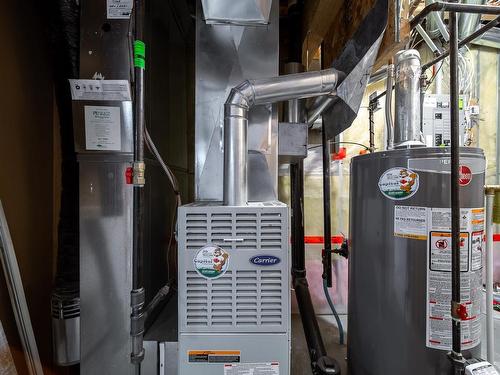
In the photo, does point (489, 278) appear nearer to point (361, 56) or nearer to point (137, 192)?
point (361, 56)

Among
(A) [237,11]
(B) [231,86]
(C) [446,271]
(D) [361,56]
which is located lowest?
(C) [446,271]

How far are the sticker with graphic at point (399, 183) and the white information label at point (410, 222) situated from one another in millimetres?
56

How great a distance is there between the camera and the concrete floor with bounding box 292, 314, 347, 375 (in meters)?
1.73

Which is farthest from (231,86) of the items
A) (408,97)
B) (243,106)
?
(408,97)

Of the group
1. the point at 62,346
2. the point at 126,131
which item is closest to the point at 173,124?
the point at 126,131

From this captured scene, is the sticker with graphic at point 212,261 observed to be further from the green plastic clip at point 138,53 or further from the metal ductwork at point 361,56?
the metal ductwork at point 361,56

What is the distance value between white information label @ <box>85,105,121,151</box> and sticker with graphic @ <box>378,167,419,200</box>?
1148 millimetres

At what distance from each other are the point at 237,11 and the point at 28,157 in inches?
49.5

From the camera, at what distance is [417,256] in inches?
41.6

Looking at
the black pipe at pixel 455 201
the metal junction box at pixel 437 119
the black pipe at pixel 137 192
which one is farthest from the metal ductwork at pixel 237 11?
the metal junction box at pixel 437 119

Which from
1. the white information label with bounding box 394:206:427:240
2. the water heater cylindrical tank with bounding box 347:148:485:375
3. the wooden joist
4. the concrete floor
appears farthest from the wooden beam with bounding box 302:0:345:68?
the concrete floor

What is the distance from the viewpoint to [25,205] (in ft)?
4.32

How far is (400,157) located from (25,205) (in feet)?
5.83

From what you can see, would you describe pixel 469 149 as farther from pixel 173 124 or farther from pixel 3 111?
pixel 3 111
